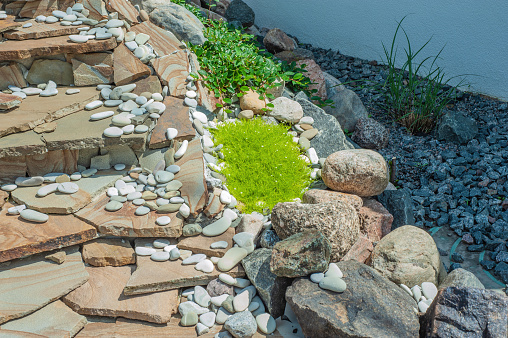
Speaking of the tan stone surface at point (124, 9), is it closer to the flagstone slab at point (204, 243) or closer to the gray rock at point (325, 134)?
the gray rock at point (325, 134)

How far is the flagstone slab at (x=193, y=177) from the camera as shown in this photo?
2907 mm

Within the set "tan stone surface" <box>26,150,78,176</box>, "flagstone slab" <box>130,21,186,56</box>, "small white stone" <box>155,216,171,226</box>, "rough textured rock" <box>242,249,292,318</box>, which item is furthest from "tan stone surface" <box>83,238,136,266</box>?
"flagstone slab" <box>130,21,186,56</box>

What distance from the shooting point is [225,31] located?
4477 mm

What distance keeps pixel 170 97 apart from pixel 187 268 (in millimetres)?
1465

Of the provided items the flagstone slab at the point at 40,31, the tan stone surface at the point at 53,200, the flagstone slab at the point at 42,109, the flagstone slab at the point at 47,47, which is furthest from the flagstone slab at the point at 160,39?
the tan stone surface at the point at 53,200

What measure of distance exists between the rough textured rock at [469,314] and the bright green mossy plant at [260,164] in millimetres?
1378

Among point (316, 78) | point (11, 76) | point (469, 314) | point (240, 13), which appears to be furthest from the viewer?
point (240, 13)

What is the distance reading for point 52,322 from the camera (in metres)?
2.46

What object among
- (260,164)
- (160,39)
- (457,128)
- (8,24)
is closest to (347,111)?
(457,128)

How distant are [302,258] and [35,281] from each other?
5.27ft

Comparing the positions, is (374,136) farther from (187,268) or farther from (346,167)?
(187,268)

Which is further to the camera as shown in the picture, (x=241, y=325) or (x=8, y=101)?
(x=8, y=101)

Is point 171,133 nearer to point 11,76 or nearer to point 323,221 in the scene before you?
point 323,221

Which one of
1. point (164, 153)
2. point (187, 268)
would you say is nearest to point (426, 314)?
point (187, 268)
